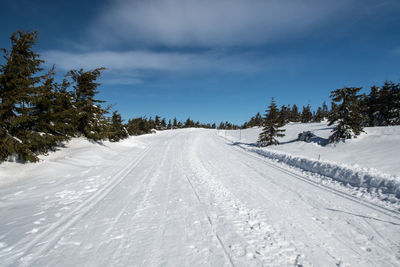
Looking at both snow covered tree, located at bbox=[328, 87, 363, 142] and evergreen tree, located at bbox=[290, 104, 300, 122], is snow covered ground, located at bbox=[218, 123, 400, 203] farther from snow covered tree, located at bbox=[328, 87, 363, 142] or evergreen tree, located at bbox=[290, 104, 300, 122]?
evergreen tree, located at bbox=[290, 104, 300, 122]

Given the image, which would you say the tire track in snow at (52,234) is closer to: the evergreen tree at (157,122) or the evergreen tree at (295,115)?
the evergreen tree at (157,122)

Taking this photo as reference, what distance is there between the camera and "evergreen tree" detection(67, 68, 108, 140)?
1633 cm

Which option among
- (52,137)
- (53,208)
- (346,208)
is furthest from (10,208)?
(346,208)

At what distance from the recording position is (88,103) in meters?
16.4

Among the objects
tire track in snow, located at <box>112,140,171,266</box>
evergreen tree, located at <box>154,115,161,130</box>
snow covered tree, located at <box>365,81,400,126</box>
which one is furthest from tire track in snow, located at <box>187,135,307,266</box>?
evergreen tree, located at <box>154,115,161,130</box>

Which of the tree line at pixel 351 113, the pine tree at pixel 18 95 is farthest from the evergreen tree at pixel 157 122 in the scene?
the pine tree at pixel 18 95

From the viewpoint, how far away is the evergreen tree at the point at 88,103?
53.6 ft

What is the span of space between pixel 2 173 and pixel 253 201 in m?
10.4

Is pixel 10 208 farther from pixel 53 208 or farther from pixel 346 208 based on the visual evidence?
pixel 346 208

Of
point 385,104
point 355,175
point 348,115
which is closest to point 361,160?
point 355,175

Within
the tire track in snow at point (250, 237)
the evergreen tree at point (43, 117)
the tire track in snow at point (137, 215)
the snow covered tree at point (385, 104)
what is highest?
the snow covered tree at point (385, 104)

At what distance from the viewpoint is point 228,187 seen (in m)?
7.11

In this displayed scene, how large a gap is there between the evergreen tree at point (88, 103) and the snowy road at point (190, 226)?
9.85 meters

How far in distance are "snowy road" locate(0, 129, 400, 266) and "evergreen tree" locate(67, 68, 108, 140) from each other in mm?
9846
